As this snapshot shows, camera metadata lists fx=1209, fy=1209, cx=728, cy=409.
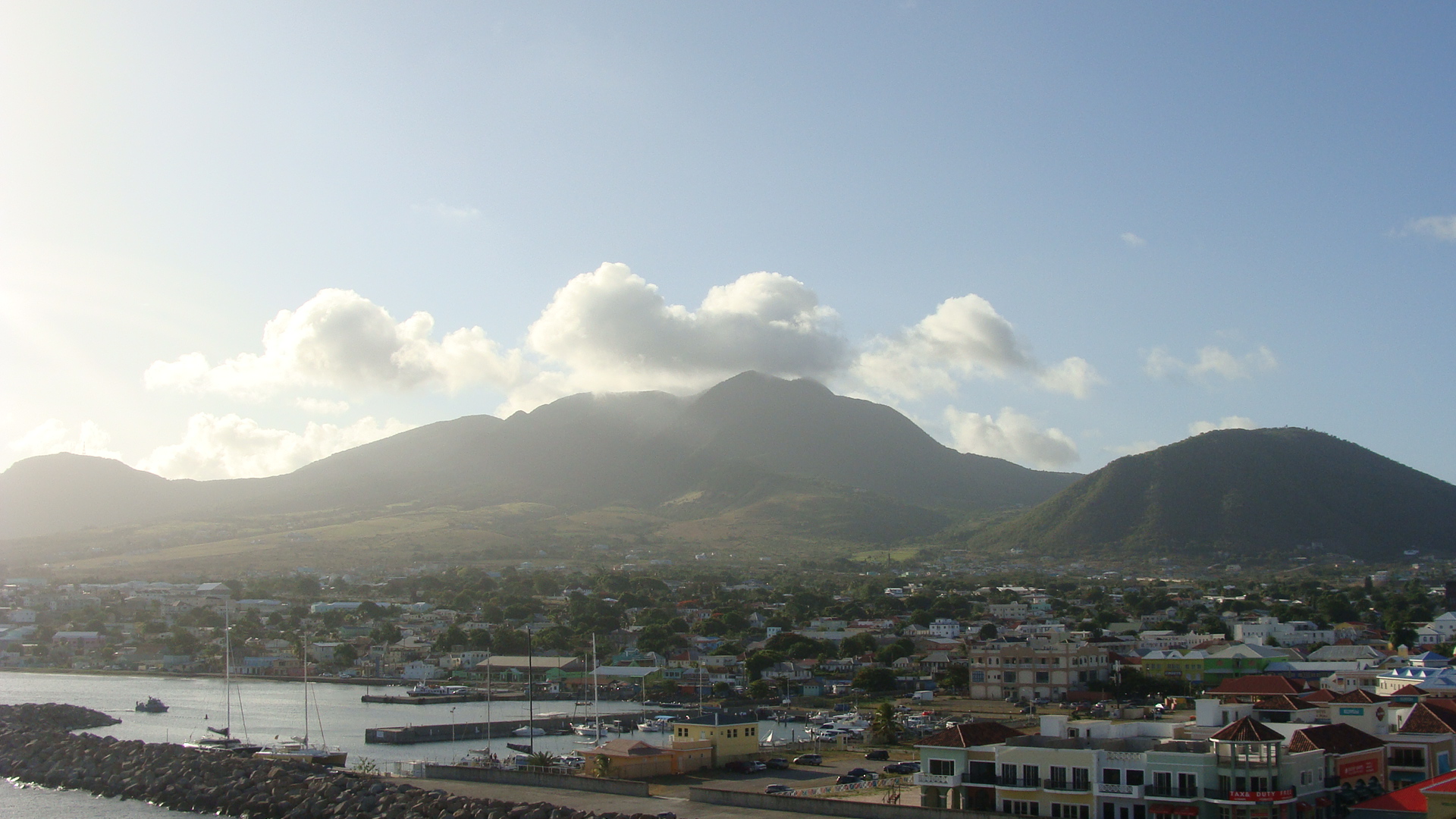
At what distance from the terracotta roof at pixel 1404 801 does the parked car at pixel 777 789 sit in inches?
491

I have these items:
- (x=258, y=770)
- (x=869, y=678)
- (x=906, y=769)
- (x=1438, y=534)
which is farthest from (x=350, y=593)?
(x=1438, y=534)

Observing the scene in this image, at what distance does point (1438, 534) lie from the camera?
155125 mm

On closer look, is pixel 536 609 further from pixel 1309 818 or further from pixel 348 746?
pixel 1309 818

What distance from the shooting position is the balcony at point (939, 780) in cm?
2547

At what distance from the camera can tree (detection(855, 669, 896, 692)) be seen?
201 feet

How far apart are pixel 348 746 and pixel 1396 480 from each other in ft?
527

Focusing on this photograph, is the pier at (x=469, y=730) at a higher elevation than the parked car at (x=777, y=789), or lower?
lower

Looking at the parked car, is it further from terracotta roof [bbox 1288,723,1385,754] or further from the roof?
terracotta roof [bbox 1288,723,1385,754]

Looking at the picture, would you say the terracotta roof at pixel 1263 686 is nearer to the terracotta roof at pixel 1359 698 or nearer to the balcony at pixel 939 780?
the terracotta roof at pixel 1359 698

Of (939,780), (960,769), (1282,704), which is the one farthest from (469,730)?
(1282,704)

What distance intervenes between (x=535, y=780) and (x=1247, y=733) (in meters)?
17.5

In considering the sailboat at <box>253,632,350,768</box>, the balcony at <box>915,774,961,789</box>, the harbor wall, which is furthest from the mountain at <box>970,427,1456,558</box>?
the balcony at <box>915,774,961,789</box>

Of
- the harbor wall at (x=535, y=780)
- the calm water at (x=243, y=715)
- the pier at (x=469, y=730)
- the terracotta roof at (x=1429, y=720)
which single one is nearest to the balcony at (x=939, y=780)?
the harbor wall at (x=535, y=780)

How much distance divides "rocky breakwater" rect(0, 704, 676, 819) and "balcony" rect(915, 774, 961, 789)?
550 centimetres
